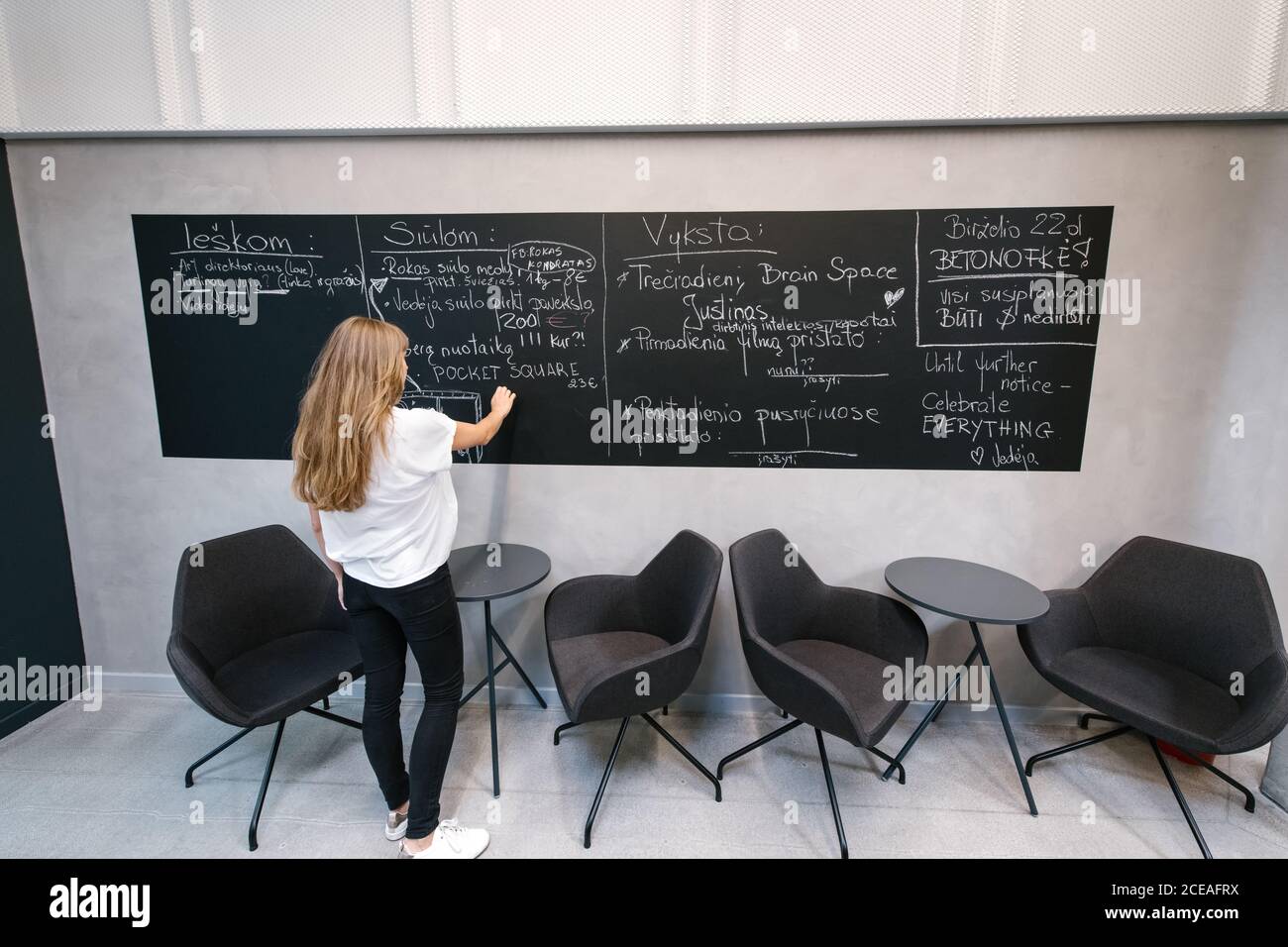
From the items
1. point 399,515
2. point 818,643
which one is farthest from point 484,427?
point 818,643

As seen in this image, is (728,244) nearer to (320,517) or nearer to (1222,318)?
(320,517)

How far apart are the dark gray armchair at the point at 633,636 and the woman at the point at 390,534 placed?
51 centimetres

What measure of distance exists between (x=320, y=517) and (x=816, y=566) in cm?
215

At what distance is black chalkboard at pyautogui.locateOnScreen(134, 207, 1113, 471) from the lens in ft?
8.64

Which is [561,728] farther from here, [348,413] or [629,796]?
[348,413]

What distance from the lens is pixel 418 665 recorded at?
204 cm

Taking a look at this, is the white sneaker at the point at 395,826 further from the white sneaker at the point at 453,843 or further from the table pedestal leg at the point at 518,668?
the table pedestal leg at the point at 518,668

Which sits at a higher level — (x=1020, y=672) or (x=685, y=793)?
(x=1020, y=672)

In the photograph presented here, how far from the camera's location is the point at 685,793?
2.45 meters

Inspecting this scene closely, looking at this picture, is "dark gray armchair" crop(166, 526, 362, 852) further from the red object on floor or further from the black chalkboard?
the red object on floor

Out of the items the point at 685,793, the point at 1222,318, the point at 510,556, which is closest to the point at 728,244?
the point at 510,556

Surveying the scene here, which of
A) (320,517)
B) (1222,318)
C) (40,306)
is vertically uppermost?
(40,306)

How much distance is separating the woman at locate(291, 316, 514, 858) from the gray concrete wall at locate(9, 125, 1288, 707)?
97 centimetres

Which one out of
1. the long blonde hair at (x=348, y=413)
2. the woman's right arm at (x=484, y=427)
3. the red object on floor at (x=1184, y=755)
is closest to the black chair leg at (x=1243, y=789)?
the red object on floor at (x=1184, y=755)
